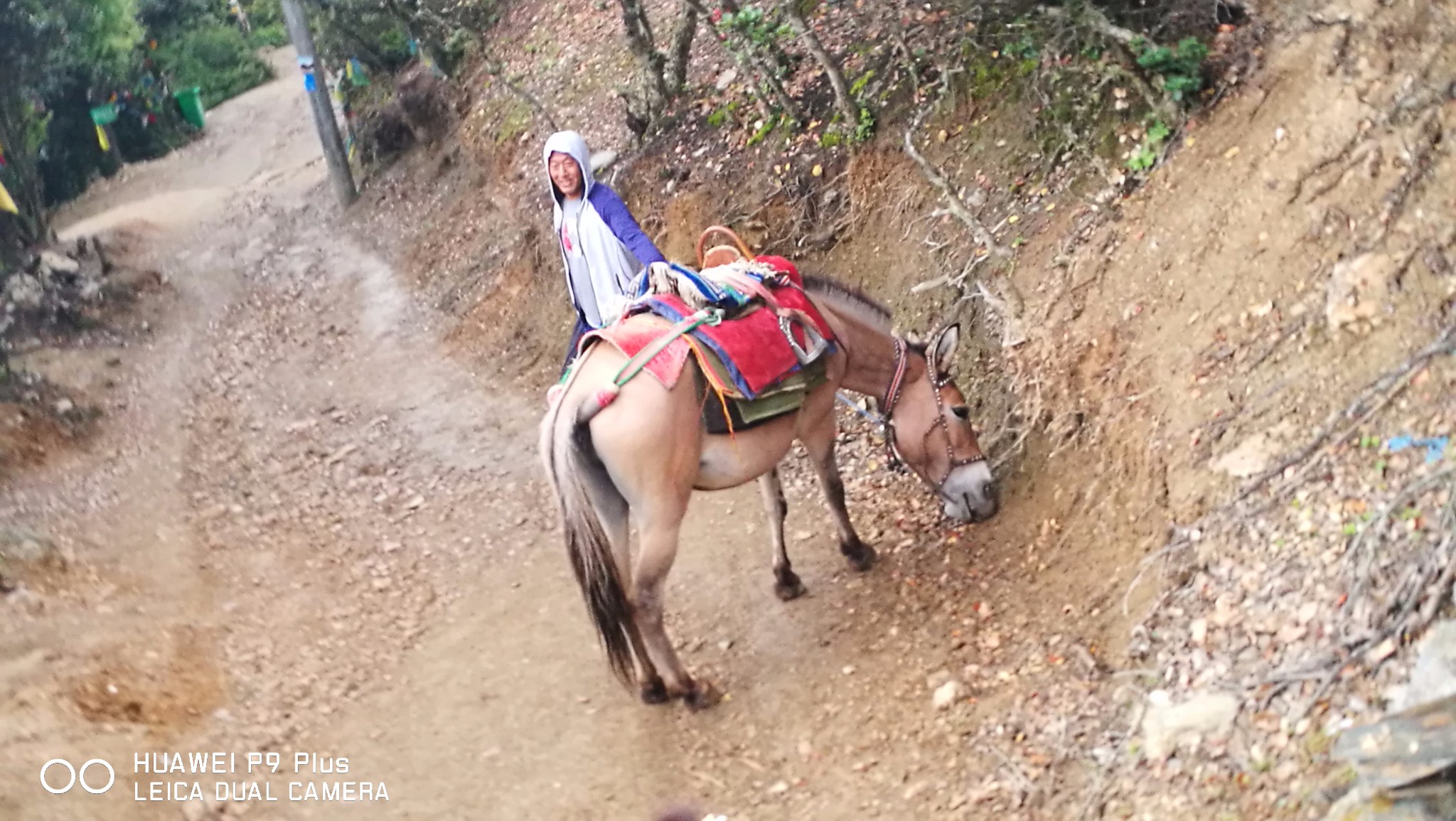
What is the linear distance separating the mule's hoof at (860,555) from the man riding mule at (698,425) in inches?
10.5

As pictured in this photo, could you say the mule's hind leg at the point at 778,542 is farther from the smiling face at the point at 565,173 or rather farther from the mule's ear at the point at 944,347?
the smiling face at the point at 565,173

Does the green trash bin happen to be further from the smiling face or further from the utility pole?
the smiling face

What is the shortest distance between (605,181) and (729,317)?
542cm

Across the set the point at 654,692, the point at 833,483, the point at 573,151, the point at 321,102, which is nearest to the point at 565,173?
the point at 573,151

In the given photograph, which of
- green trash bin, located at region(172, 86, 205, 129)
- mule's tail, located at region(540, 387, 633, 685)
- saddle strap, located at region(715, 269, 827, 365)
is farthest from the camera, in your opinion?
green trash bin, located at region(172, 86, 205, 129)

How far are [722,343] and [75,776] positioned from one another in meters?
3.50

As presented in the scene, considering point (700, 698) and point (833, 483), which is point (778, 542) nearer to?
point (833, 483)

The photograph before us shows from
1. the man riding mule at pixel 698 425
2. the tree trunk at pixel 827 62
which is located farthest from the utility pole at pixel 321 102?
the man riding mule at pixel 698 425

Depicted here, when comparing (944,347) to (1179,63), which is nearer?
(944,347)

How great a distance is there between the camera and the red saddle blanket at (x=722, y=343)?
4.48 metres

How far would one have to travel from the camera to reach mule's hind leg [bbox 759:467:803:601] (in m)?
5.48

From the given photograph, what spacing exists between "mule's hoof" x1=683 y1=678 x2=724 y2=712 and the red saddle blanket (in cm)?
146

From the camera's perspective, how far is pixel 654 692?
4.94 m

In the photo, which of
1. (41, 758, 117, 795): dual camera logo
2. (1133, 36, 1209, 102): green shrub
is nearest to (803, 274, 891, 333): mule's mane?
(1133, 36, 1209, 102): green shrub
